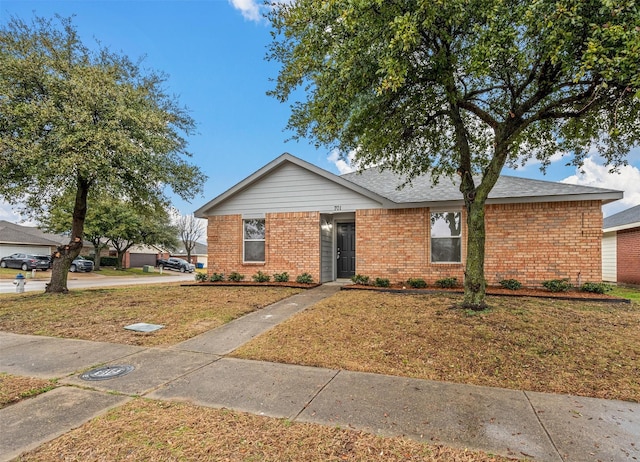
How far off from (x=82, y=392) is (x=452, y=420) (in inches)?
148

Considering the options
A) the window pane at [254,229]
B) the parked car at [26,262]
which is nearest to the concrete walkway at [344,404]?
the window pane at [254,229]

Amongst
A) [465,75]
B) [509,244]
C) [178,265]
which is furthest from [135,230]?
[465,75]

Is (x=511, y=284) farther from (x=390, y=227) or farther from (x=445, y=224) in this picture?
(x=390, y=227)

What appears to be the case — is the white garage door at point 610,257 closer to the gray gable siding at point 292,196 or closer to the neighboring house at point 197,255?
the gray gable siding at point 292,196

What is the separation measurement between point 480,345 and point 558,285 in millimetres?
5890

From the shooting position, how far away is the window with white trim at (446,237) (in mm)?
10219

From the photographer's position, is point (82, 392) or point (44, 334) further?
point (44, 334)

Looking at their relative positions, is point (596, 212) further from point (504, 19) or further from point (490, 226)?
point (504, 19)

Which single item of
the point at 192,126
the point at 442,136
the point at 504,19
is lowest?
the point at 442,136

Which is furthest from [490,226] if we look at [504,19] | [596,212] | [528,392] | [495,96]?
[528,392]

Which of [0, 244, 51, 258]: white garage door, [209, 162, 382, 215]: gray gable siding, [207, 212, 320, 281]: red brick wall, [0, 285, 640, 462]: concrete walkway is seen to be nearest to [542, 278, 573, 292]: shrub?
[209, 162, 382, 215]: gray gable siding

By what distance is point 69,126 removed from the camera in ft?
29.1

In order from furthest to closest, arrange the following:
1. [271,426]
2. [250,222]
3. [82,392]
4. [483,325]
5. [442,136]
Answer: [250,222], [442,136], [483,325], [82,392], [271,426]

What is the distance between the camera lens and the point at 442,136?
344 inches
